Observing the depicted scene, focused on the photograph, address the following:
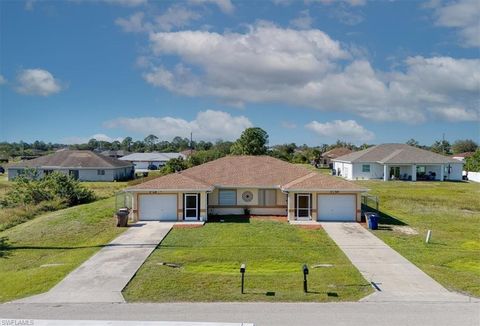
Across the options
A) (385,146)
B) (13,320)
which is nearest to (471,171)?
(385,146)

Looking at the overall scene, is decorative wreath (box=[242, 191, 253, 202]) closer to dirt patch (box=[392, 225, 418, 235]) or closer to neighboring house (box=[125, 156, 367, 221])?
neighboring house (box=[125, 156, 367, 221])

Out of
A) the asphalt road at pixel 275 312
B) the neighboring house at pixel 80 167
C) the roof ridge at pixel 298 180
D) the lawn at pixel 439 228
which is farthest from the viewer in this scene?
the neighboring house at pixel 80 167

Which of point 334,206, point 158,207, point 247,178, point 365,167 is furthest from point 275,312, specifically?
point 365,167

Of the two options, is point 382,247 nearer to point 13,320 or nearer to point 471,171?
point 13,320

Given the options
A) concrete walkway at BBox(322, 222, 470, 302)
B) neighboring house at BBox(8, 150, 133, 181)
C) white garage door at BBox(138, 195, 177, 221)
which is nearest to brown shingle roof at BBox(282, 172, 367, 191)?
concrete walkway at BBox(322, 222, 470, 302)

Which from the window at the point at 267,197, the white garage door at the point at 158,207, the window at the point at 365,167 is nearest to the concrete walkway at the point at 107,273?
the white garage door at the point at 158,207

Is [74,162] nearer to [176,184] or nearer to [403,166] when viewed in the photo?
[176,184]

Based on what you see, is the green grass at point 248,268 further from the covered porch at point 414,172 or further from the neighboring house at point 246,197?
the covered porch at point 414,172
